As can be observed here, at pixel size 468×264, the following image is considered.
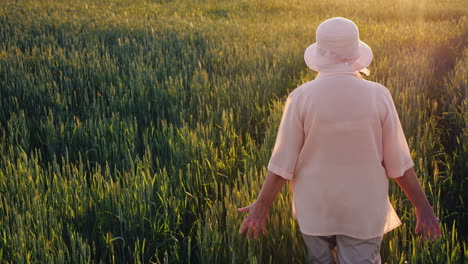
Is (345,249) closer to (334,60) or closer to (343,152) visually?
(343,152)

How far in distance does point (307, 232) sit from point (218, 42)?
5351 mm

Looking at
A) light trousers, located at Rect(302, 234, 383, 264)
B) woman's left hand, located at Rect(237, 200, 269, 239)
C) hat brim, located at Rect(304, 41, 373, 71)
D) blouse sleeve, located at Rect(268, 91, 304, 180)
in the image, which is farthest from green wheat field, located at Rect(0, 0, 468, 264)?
hat brim, located at Rect(304, 41, 373, 71)

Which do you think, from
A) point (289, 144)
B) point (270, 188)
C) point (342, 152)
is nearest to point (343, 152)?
point (342, 152)

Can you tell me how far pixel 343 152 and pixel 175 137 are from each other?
1.87m

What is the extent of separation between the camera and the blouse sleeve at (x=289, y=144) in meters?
1.42

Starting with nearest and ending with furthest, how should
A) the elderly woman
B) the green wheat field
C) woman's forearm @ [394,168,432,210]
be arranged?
the elderly woman → woman's forearm @ [394,168,432,210] → the green wheat field

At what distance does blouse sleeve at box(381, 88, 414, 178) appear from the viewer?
1.40 m

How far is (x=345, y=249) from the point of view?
57.7 inches

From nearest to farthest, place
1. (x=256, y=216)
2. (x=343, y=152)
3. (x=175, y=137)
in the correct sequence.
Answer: (x=343, y=152) < (x=256, y=216) < (x=175, y=137)

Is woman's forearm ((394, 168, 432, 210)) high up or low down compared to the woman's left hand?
up

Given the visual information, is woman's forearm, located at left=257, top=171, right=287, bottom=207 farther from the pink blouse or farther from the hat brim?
the hat brim

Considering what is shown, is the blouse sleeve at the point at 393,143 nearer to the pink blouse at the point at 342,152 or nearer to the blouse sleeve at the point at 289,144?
the pink blouse at the point at 342,152

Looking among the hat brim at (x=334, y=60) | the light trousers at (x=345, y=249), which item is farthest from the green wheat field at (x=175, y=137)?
the hat brim at (x=334, y=60)

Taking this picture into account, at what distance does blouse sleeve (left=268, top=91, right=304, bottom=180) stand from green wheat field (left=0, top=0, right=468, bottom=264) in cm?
34
